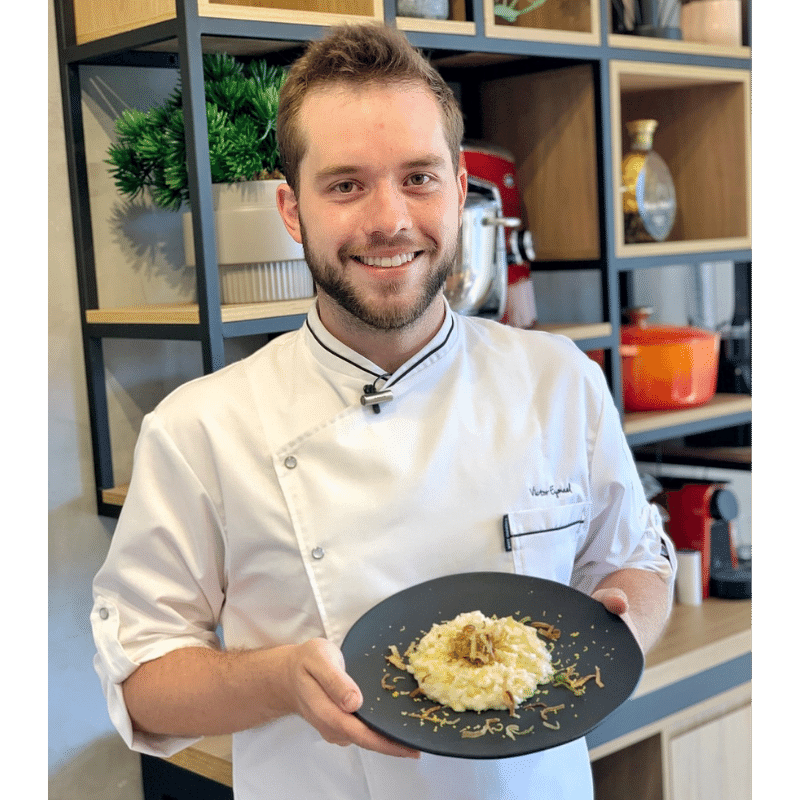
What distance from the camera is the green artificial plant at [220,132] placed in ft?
5.32

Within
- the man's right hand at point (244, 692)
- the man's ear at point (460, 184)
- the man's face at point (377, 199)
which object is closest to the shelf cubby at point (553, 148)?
the man's ear at point (460, 184)

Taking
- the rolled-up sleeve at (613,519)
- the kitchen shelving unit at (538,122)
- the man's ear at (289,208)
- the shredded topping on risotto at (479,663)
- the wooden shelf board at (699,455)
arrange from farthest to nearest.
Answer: the wooden shelf board at (699,455) < the kitchen shelving unit at (538,122) < the rolled-up sleeve at (613,519) < the man's ear at (289,208) < the shredded topping on risotto at (479,663)

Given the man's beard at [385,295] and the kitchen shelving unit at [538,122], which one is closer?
the man's beard at [385,295]

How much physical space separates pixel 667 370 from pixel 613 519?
95cm

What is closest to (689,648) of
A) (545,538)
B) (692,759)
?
(692,759)

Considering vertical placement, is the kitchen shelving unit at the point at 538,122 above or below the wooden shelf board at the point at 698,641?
above

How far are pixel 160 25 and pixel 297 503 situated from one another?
766 millimetres

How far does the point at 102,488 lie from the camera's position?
5.95ft

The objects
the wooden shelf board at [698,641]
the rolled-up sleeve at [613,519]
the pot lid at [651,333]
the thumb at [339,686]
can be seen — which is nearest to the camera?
the thumb at [339,686]

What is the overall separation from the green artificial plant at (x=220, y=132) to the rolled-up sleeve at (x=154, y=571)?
0.55m

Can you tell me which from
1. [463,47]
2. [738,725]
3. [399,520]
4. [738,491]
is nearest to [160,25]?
[463,47]

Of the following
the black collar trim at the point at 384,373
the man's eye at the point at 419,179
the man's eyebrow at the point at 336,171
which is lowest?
the black collar trim at the point at 384,373

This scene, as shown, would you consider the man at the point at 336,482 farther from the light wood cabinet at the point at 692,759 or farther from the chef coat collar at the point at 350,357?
Result: the light wood cabinet at the point at 692,759

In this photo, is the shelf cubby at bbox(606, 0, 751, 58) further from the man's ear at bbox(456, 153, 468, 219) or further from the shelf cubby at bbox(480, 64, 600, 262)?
the man's ear at bbox(456, 153, 468, 219)
